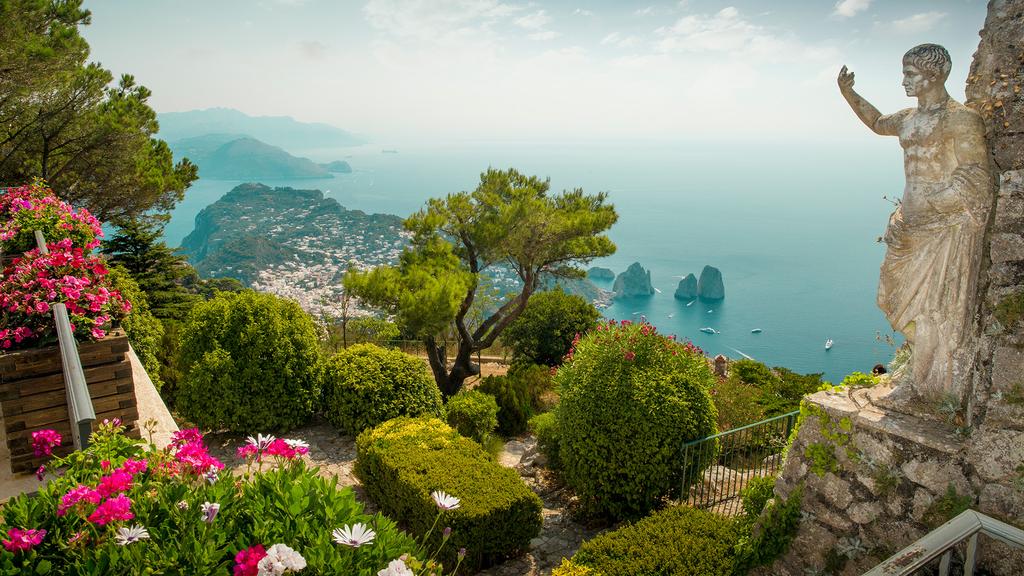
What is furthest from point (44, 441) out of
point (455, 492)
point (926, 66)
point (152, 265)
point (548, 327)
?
point (152, 265)

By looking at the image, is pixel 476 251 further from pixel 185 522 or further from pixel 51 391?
pixel 185 522

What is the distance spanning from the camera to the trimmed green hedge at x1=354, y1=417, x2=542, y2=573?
5.68m

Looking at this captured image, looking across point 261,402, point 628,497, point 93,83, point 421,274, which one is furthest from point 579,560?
point 93,83

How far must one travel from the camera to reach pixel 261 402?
8219mm

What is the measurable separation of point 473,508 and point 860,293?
5918cm

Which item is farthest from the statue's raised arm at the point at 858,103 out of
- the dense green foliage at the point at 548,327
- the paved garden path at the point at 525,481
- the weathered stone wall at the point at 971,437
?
the dense green foliage at the point at 548,327

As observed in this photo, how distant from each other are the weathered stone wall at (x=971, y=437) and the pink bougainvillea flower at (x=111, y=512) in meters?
4.57

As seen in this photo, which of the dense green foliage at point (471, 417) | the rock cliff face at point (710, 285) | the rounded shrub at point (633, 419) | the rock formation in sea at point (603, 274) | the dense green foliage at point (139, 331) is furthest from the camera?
the rock formation in sea at point (603, 274)

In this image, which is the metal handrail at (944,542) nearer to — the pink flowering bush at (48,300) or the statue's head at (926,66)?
the statue's head at (926,66)

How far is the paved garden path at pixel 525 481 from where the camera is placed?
6.22 metres

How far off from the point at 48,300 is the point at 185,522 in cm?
288

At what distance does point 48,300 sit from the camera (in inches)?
172

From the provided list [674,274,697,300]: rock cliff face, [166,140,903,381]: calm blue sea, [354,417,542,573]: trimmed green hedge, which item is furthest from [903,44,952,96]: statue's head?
[674,274,697,300]: rock cliff face

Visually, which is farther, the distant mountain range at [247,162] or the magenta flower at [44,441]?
the distant mountain range at [247,162]
